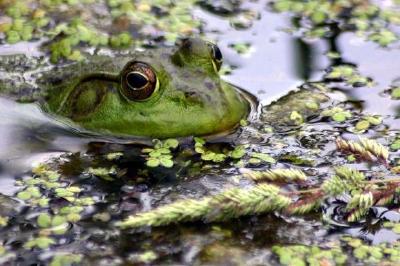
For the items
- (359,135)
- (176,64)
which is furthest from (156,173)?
(359,135)

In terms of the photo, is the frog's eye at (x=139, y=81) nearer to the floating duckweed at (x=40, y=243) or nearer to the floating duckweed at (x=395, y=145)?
the floating duckweed at (x=40, y=243)

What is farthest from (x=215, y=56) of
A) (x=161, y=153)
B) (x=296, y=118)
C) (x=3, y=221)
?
(x=3, y=221)

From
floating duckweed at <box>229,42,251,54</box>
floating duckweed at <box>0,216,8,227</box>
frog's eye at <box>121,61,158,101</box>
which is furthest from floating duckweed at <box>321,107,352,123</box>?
floating duckweed at <box>0,216,8,227</box>

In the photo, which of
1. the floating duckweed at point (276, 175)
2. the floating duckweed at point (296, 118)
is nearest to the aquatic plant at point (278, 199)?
the floating duckweed at point (276, 175)

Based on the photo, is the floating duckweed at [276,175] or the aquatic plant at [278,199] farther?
the floating duckweed at [276,175]

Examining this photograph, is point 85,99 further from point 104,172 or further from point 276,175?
point 276,175

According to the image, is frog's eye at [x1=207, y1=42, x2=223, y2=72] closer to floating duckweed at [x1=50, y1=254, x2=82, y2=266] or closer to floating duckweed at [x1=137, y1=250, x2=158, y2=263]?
floating duckweed at [x1=137, y1=250, x2=158, y2=263]

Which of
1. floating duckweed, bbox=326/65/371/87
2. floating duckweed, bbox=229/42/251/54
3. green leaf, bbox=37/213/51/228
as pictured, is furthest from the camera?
floating duckweed, bbox=229/42/251/54

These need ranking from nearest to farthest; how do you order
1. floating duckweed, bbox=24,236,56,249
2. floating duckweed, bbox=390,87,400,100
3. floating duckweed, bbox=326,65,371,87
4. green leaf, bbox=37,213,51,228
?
floating duckweed, bbox=24,236,56,249 < green leaf, bbox=37,213,51,228 < floating duckweed, bbox=390,87,400,100 < floating duckweed, bbox=326,65,371,87
